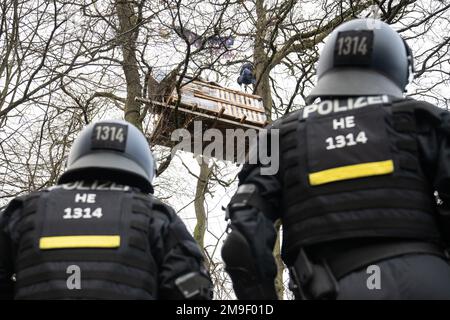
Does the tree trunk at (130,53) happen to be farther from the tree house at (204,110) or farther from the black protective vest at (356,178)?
the black protective vest at (356,178)

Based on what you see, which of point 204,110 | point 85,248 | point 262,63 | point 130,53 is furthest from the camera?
point 262,63

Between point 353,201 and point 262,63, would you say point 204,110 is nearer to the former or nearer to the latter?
point 262,63

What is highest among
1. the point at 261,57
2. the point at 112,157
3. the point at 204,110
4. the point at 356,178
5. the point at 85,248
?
the point at 261,57

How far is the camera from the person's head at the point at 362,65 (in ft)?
10.7

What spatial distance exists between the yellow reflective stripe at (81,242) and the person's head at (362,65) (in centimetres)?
131

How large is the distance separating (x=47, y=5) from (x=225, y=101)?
3.76m

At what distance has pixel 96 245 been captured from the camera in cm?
321

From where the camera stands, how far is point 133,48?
330 inches

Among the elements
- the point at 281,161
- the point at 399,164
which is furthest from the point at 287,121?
the point at 399,164

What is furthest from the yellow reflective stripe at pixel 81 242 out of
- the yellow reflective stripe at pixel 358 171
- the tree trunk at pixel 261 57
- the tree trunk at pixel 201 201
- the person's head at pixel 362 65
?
the tree trunk at pixel 201 201

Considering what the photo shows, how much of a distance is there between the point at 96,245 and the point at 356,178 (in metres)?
1.35

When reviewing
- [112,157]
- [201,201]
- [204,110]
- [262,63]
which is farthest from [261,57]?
[112,157]

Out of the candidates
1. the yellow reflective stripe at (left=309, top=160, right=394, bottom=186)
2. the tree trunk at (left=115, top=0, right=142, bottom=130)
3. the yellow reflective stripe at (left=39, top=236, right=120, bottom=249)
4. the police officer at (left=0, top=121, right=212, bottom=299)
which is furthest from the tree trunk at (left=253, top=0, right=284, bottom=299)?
the yellow reflective stripe at (left=309, top=160, right=394, bottom=186)
